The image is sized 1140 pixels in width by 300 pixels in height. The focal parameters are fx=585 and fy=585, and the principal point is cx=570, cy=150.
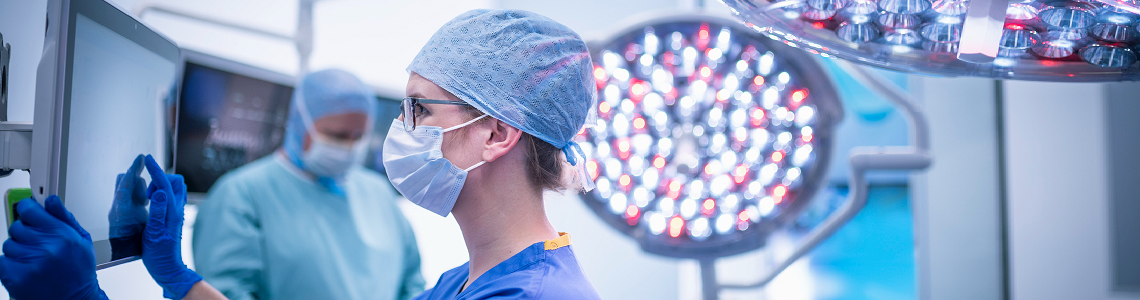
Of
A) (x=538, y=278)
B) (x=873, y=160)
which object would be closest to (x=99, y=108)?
(x=538, y=278)

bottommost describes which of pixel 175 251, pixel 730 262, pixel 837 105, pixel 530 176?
pixel 730 262

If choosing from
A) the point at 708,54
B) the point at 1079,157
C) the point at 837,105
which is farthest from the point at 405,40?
the point at 1079,157

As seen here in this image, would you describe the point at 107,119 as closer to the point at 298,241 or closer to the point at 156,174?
the point at 156,174

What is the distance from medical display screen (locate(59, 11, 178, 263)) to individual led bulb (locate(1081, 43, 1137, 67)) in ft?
4.53

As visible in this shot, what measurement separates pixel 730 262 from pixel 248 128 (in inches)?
85.7

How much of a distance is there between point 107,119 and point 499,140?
0.63 metres

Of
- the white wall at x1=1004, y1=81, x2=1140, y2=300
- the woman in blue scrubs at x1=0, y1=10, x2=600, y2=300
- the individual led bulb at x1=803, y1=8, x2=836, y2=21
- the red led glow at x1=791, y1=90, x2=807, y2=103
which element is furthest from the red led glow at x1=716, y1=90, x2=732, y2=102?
the white wall at x1=1004, y1=81, x2=1140, y2=300

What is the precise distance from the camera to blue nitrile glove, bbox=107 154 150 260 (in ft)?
3.27

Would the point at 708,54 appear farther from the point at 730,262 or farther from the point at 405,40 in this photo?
the point at 405,40

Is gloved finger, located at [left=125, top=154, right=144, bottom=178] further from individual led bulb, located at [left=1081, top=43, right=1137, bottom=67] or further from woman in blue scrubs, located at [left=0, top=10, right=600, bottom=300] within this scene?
individual led bulb, located at [left=1081, top=43, right=1137, bottom=67]

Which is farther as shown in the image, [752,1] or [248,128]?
[248,128]

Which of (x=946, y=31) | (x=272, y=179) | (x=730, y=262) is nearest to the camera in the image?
(x=946, y=31)

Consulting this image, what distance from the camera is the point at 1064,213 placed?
2.14 meters

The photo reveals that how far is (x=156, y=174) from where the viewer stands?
103 centimetres
